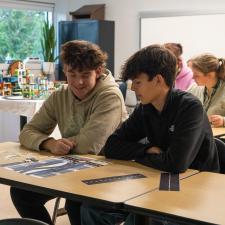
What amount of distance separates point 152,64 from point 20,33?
5108 millimetres

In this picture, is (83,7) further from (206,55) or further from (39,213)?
(39,213)

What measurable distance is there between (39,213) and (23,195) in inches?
4.4

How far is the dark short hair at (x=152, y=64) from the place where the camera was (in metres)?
1.96

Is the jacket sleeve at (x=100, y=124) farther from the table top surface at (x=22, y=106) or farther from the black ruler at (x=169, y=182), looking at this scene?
the table top surface at (x=22, y=106)

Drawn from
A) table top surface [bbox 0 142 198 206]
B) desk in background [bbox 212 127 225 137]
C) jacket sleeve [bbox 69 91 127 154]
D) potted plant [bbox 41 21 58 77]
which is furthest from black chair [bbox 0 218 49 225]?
Result: potted plant [bbox 41 21 58 77]

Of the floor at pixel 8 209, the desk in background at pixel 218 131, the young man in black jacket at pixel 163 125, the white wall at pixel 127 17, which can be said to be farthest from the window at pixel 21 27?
the young man in black jacket at pixel 163 125

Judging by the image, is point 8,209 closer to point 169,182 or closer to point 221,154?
point 221,154

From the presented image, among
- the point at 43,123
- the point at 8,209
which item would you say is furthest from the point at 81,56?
the point at 8,209

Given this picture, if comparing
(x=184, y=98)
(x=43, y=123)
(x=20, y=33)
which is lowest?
(x=43, y=123)

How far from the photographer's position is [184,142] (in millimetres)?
1855

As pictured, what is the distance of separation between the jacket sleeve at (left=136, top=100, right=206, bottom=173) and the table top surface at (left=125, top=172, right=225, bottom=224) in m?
0.13

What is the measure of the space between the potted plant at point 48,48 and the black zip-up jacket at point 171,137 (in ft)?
14.3

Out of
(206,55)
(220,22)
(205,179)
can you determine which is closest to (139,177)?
(205,179)

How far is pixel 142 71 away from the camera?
197 centimetres
